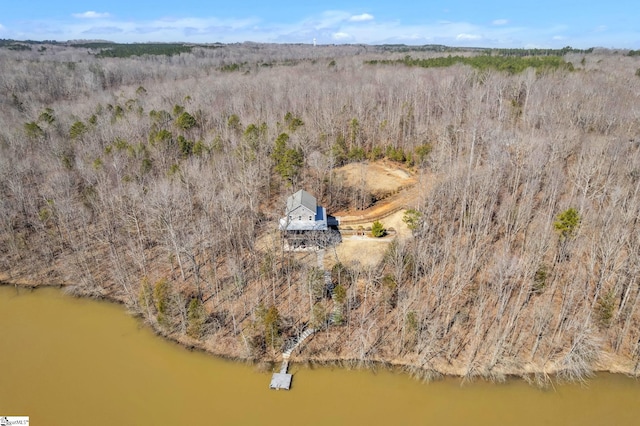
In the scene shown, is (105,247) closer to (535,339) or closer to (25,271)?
(25,271)

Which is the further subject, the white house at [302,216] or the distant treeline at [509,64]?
the distant treeline at [509,64]

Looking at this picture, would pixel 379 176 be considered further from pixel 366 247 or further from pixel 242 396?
→ pixel 242 396

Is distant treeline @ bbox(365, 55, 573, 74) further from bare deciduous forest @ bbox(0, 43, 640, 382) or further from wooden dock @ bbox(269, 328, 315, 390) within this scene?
wooden dock @ bbox(269, 328, 315, 390)

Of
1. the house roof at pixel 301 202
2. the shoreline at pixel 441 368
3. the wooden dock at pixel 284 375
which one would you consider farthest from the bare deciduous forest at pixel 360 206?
the house roof at pixel 301 202

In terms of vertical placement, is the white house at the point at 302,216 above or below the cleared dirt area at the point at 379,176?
above

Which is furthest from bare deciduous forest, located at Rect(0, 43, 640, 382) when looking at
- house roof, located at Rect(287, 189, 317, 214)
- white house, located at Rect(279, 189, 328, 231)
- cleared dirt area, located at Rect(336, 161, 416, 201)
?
house roof, located at Rect(287, 189, 317, 214)

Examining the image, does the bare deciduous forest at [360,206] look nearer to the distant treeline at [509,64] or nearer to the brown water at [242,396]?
the brown water at [242,396]

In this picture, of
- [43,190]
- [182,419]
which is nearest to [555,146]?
[182,419]
